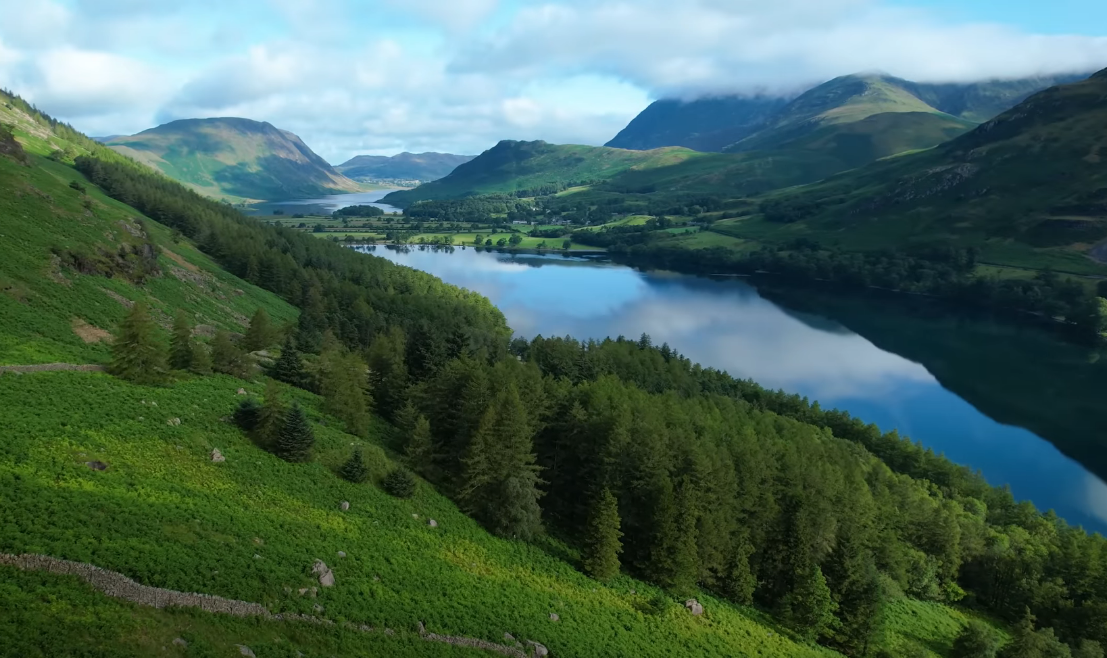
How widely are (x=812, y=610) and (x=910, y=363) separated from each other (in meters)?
116

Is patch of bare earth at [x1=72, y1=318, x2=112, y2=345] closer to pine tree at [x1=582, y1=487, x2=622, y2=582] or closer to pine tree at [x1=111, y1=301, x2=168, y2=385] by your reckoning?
pine tree at [x1=111, y1=301, x2=168, y2=385]

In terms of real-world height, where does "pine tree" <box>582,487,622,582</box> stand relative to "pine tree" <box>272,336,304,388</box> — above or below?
below

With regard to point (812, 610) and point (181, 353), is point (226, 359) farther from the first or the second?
point (812, 610)

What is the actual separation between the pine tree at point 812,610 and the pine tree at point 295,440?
3389 centimetres

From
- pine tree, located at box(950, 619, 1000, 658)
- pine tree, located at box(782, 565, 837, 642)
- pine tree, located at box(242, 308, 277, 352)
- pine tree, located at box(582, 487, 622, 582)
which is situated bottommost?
pine tree, located at box(950, 619, 1000, 658)

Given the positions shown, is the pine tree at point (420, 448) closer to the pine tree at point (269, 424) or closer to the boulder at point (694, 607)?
the pine tree at point (269, 424)

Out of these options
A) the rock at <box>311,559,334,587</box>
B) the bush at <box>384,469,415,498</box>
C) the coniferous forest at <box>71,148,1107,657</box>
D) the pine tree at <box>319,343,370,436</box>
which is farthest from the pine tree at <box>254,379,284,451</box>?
the rock at <box>311,559,334,587</box>

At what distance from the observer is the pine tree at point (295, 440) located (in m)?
36.8

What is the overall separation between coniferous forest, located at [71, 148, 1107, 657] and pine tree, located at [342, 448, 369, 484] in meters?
0.13

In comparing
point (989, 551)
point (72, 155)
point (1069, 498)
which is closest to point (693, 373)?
point (989, 551)

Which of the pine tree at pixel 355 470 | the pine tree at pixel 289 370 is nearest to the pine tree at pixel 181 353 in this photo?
the pine tree at pixel 289 370

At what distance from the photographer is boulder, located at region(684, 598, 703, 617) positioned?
3822 centimetres

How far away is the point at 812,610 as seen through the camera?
129ft

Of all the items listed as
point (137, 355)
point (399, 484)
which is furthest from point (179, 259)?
point (399, 484)
